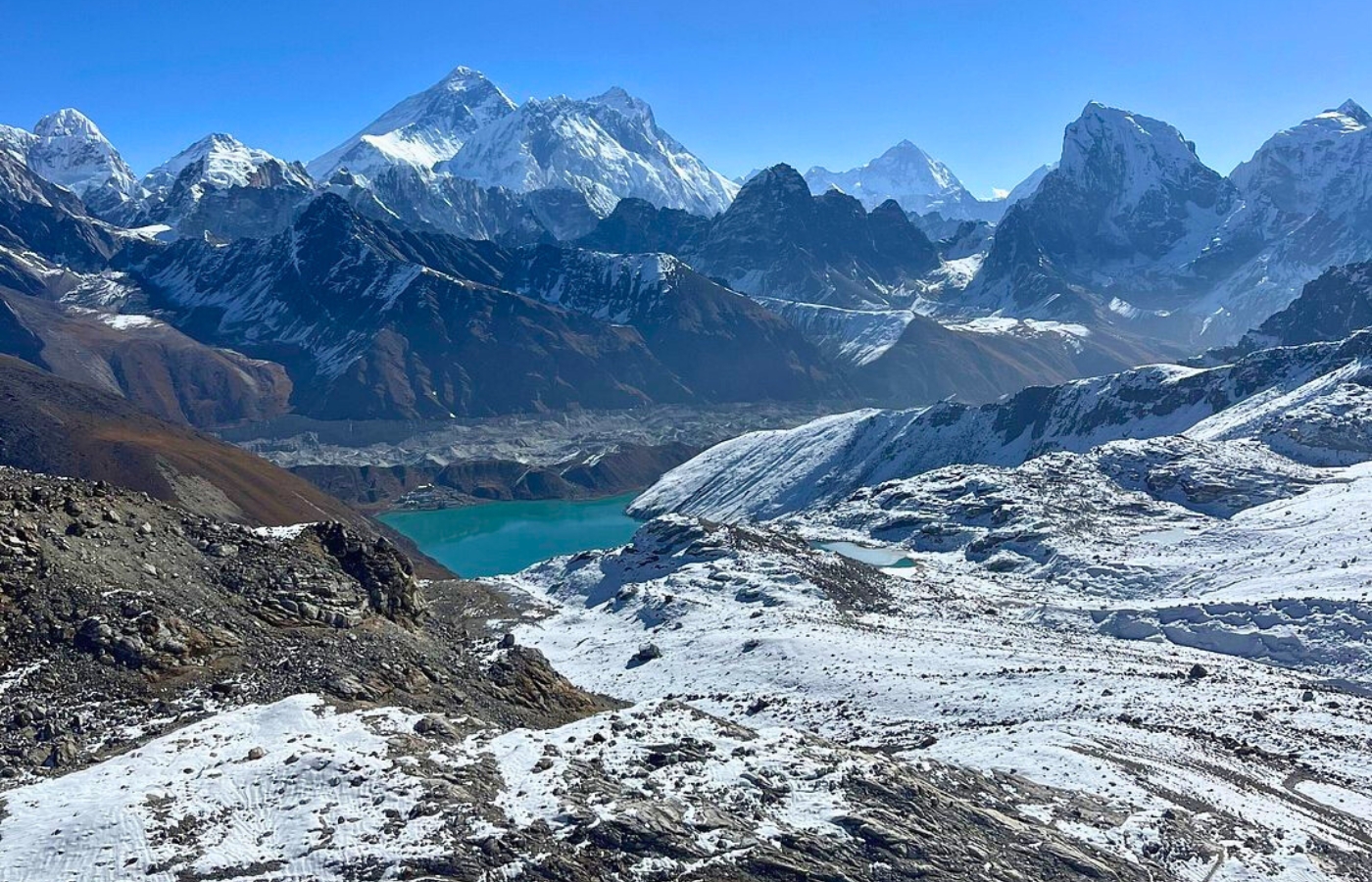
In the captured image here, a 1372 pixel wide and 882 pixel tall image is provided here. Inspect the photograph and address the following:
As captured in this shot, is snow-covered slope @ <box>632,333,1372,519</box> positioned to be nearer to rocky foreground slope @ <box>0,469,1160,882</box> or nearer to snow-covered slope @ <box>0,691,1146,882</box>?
rocky foreground slope @ <box>0,469,1160,882</box>

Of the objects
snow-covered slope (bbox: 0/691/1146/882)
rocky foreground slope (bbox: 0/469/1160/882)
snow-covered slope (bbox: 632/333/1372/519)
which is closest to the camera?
snow-covered slope (bbox: 0/691/1146/882)

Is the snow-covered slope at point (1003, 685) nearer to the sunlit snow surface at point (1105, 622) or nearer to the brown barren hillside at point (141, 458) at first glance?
the sunlit snow surface at point (1105, 622)

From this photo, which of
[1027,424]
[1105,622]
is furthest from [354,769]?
[1027,424]

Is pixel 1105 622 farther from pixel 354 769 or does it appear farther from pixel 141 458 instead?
pixel 141 458

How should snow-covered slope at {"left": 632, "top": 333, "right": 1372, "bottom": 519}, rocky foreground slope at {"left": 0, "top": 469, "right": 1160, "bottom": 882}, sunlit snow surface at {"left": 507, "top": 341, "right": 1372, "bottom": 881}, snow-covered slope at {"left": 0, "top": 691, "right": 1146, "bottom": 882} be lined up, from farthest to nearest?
snow-covered slope at {"left": 632, "top": 333, "right": 1372, "bottom": 519}, sunlit snow surface at {"left": 507, "top": 341, "right": 1372, "bottom": 881}, rocky foreground slope at {"left": 0, "top": 469, "right": 1160, "bottom": 882}, snow-covered slope at {"left": 0, "top": 691, "right": 1146, "bottom": 882}

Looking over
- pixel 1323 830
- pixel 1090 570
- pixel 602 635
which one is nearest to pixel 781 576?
pixel 602 635

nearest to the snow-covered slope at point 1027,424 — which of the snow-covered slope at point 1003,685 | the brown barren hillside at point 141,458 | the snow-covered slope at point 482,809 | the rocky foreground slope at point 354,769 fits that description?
the snow-covered slope at point 1003,685

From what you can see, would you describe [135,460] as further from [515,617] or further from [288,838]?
[288,838]

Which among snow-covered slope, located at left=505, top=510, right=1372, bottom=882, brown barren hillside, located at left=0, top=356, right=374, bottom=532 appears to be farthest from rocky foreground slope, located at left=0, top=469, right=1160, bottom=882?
brown barren hillside, located at left=0, top=356, right=374, bottom=532

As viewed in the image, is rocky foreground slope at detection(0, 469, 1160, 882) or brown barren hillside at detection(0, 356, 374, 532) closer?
rocky foreground slope at detection(0, 469, 1160, 882)

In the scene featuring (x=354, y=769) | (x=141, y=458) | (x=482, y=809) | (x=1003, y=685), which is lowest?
(x=1003, y=685)
